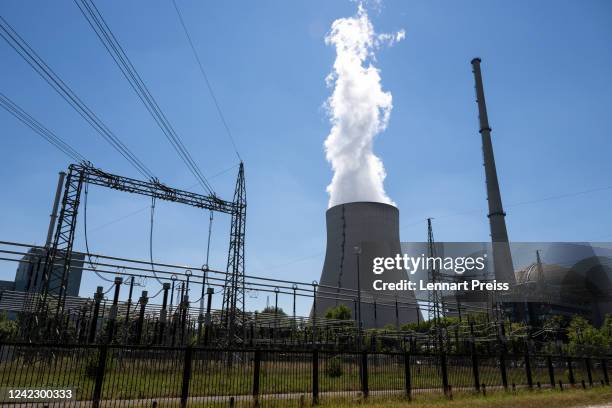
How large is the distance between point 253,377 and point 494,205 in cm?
4555

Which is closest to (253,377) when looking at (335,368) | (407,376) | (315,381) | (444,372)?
(315,381)

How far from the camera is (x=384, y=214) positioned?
42.7 metres

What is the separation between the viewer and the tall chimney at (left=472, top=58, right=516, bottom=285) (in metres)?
49.3

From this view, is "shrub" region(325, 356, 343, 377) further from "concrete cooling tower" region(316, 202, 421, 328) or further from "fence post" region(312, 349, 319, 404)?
"concrete cooling tower" region(316, 202, 421, 328)

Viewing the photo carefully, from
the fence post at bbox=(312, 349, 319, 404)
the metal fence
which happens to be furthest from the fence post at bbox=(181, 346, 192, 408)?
the fence post at bbox=(312, 349, 319, 404)

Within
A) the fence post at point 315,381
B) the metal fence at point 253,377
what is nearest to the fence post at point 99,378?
the metal fence at point 253,377

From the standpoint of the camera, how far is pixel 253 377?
1051 centimetres

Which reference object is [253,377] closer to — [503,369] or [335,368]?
[335,368]

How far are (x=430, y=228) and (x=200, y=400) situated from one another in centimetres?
3389

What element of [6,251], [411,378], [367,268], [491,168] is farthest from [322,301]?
[411,378]

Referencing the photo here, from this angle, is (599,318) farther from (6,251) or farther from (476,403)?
(6,251)

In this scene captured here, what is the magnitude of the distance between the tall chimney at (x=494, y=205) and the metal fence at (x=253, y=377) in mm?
37013

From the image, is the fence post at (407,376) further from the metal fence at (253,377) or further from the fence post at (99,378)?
the fence post at (99,378)

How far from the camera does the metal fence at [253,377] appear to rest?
8156mm
